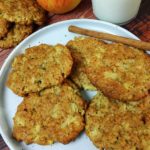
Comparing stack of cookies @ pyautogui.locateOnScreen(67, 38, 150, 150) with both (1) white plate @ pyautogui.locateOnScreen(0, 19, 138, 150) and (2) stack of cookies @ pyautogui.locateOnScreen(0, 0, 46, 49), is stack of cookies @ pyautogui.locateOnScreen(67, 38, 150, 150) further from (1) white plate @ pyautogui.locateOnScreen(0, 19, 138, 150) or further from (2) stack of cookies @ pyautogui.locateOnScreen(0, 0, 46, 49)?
(2) stack of cookies @ pyautogui.locateOnScreen(0, 0, 46, 49)

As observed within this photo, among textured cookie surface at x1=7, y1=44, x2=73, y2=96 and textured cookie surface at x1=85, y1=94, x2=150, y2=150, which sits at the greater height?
textured cookie surface at x1=7, y1=44, x2=73, y2=96

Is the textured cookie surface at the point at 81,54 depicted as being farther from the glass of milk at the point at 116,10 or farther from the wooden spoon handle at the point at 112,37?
the glass of milk at the point at 116,10

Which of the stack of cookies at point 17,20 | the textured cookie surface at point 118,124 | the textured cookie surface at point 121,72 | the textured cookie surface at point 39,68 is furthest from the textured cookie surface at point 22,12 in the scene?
the textured cookie surface at point 118,124

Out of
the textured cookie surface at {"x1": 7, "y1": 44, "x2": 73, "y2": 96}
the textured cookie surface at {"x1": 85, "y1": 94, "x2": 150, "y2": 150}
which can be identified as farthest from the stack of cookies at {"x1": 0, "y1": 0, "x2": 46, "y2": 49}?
the textured cookie surface at {"x1": 85, "y1": 94, "x2": 150, "y2": 150}

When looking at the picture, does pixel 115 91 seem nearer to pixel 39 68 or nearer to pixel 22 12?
pixel 39 68

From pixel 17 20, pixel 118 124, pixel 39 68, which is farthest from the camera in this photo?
pixel 17 20

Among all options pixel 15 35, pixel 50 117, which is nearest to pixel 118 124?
pixel 50 117
